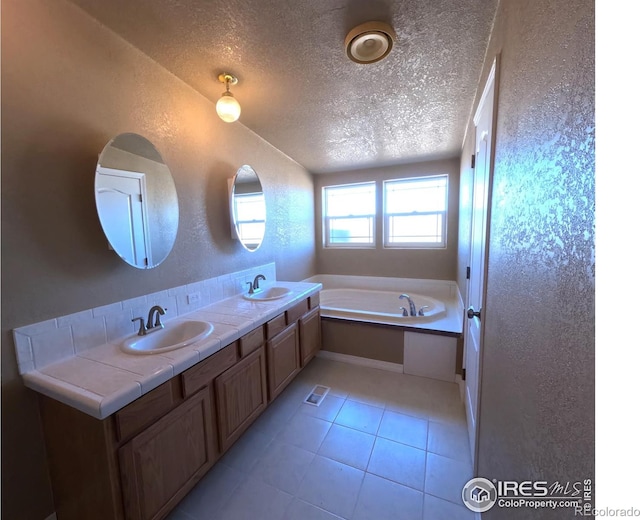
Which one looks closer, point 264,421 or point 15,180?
point 15,180

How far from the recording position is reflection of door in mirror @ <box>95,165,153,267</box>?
1.38 metres

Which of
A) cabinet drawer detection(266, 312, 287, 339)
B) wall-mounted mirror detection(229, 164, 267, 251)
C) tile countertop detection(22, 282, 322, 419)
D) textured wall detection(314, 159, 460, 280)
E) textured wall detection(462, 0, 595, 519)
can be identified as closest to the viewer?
textured wall detection(462, 0, 595, 519)

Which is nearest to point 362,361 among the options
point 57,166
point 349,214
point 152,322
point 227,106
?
point 152,322

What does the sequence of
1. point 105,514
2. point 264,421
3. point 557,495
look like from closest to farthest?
point 557,495, point 105,514, point 264,421

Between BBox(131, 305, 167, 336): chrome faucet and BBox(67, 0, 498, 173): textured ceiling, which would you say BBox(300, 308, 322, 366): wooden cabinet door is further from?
BBox(67, 0, 498, 173): textured ceiling

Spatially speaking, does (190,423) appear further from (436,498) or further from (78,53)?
(78,53)

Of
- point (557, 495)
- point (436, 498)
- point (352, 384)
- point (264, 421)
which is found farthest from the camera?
point (352, 384)

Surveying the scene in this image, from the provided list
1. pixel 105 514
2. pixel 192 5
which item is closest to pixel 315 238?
pixel 192 5

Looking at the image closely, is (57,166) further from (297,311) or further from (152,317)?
(297,311)

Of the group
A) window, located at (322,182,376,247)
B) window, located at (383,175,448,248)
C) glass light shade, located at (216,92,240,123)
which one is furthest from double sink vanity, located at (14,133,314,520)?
window, located at (383,175,448,248)

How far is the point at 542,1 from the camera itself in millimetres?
694

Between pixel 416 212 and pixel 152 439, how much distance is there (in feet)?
12.0

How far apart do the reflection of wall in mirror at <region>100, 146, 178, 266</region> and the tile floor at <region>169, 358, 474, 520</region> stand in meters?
1.41

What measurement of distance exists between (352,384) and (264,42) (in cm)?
262
